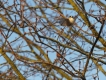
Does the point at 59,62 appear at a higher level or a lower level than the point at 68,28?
lower

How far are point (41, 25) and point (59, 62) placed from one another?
73cm

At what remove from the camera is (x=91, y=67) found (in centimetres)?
459

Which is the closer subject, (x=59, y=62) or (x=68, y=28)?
(x=59, y=62)

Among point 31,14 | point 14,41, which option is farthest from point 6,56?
point 31,14

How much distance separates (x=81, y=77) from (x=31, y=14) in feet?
4.80

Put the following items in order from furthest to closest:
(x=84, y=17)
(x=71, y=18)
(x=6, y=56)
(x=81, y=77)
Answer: (x=6, y=56), (x=84, y=17), (x=71, y=18), (x=81, y=77)

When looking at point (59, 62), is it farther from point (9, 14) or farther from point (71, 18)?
point (9, 14)

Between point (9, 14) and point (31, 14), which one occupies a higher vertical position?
point (9, 14)

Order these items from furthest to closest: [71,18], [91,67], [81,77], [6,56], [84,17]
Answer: [6,56]
[84,17]
[71,18]
[91,67]
[81,77]

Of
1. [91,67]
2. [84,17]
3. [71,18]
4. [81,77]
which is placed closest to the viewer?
[81,77]

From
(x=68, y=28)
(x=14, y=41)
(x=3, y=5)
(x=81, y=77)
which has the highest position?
(x=3, y=5)

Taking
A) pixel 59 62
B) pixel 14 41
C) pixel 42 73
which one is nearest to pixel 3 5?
pixel 14 41

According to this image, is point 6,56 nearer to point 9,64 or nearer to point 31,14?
point 9,64

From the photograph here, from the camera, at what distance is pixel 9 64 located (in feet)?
18.9
